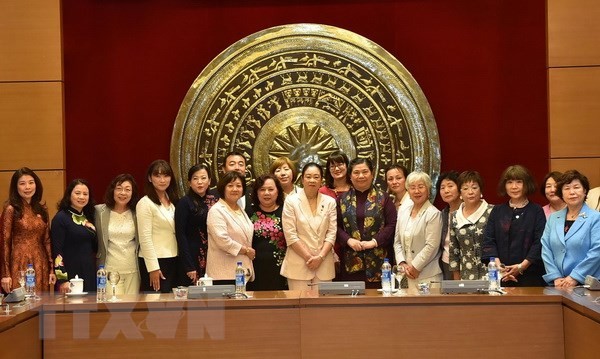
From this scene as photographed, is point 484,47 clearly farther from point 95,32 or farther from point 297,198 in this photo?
point 95,32

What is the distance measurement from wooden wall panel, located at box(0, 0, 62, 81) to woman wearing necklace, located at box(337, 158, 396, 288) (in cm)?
203

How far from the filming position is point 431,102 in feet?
18.6

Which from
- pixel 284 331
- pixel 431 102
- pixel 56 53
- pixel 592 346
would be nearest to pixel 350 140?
pixel 431 102

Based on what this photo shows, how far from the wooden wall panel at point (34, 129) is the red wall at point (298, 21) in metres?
0.20

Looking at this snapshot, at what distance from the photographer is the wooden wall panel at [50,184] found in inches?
215

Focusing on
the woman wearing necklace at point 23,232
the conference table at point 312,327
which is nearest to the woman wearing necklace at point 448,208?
the conference table at point 312,327

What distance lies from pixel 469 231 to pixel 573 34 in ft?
5.24

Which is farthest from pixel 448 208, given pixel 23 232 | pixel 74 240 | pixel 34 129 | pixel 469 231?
pixel 34 129

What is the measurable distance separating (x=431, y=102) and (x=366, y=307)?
2.35 meters

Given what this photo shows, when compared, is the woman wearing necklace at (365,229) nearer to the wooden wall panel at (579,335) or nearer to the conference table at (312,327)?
the conference table at (312,327)

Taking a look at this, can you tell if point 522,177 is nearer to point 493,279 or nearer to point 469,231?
point 469,231

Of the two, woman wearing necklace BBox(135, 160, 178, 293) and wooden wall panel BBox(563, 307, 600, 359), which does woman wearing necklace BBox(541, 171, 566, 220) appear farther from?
woman wearing necklace BBox(135, 160, 178, 293)

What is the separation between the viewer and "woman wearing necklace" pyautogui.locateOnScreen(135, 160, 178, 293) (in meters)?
4.74

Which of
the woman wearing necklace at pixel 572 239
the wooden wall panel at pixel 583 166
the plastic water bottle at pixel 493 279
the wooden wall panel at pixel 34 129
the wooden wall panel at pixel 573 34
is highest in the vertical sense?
the wooden wall panel at pixel 573 34
